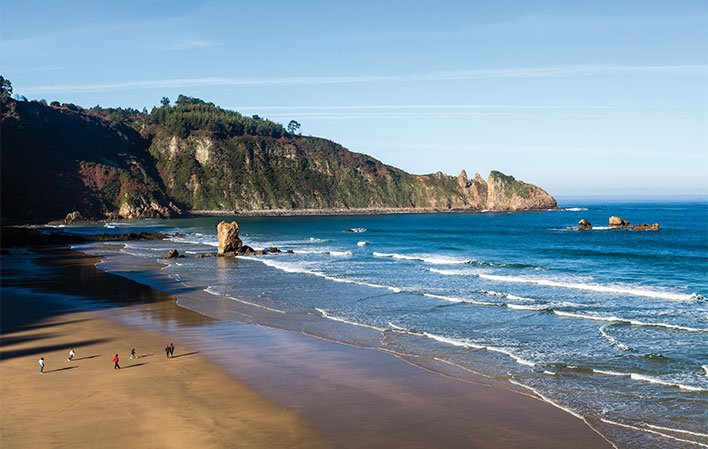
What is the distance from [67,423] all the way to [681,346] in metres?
22.1

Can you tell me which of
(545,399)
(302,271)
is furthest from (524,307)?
(302,271)

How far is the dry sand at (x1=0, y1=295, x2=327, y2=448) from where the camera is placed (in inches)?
645

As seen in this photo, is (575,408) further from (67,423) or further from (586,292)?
(586,292)

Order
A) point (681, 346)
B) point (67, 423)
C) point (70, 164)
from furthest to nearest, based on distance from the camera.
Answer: point (70, 164)
point (681, 346)
point (67, 423)

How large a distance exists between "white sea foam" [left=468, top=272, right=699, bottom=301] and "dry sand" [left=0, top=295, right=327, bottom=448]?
26419 millimetres

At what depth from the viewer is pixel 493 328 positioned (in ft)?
96.9

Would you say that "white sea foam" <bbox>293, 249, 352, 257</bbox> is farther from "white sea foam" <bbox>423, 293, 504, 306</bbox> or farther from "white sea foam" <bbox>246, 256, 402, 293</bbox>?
"white sea foam" <bbox>423, 293, 504, 306</bbox>

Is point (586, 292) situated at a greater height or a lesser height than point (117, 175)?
lesser

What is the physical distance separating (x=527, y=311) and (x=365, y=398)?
16.3m

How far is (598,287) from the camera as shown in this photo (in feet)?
136

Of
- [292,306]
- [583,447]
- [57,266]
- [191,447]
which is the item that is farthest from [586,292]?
[57,266]

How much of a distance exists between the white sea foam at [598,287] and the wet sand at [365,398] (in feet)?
67.4

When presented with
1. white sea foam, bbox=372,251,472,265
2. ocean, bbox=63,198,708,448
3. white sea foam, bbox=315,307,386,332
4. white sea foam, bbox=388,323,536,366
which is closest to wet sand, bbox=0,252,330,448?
ocean, bbox=63,198,708,448

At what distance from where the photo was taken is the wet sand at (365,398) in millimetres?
16438
